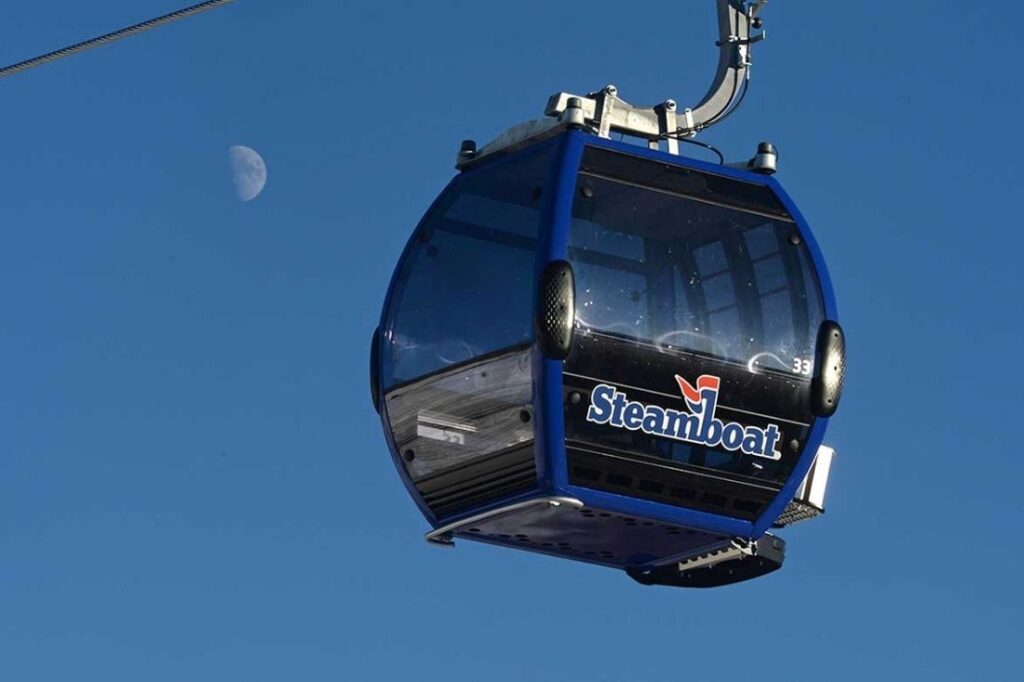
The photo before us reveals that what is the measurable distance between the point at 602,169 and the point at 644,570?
11.4ft

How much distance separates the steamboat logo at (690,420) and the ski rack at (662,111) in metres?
2.16

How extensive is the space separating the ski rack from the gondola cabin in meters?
0.10

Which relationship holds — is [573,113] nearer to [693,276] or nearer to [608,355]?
[693,276]

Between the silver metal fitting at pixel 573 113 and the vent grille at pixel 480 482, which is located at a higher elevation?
the silver metal fitting at pixel 573 113

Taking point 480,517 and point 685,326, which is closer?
point 685,326

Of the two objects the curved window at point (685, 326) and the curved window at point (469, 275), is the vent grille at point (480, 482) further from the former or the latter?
the curved window at point (469, 275)

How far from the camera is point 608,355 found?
21.5 m

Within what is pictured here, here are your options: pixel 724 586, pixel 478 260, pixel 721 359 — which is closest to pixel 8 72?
pixel 478 260

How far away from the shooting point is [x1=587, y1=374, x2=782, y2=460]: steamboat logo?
2161cm

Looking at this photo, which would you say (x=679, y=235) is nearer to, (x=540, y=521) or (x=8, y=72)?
(x=540, y=521)

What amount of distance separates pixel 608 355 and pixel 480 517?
1.69m

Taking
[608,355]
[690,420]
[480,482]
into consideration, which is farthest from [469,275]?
[690,420]

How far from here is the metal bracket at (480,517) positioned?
21.7 meters

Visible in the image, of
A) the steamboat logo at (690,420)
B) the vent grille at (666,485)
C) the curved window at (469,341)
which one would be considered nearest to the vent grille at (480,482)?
the curved window at (469,341)
